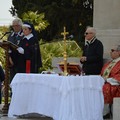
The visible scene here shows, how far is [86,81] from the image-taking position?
32.6 ft

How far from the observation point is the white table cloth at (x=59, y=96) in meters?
9.66

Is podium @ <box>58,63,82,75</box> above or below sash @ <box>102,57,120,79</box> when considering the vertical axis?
above

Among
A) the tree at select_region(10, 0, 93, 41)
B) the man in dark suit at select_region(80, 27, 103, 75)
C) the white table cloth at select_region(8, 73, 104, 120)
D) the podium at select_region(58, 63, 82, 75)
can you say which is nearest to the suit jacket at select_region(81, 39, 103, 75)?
the man in dark suit at select_region(80, 27, 103, 75)

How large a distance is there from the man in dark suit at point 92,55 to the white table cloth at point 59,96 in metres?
1.45

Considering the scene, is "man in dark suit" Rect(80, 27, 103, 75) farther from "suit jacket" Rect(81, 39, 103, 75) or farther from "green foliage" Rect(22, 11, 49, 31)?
"green foliage" Rect(22, 11, 49, 31)

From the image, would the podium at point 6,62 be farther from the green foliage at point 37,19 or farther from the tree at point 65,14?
the green foliage at point 37,19

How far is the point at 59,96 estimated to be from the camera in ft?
32.3

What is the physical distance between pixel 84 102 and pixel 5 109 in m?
2.13

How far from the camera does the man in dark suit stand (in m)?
11.5

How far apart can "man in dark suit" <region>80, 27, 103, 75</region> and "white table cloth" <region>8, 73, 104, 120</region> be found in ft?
4.75

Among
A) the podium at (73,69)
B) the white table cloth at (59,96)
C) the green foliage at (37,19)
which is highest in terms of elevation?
the podium at (73,69)

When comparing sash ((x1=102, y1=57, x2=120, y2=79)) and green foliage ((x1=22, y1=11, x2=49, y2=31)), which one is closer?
sash ((x1=102, y1=57, x2=120, y2=79))

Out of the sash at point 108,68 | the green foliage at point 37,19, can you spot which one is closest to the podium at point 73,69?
the sash at point 108,68

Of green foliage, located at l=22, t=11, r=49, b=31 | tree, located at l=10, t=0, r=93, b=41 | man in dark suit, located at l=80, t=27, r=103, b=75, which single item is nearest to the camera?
man in dark suit, located at l=80, t=27, r=103, b=75
